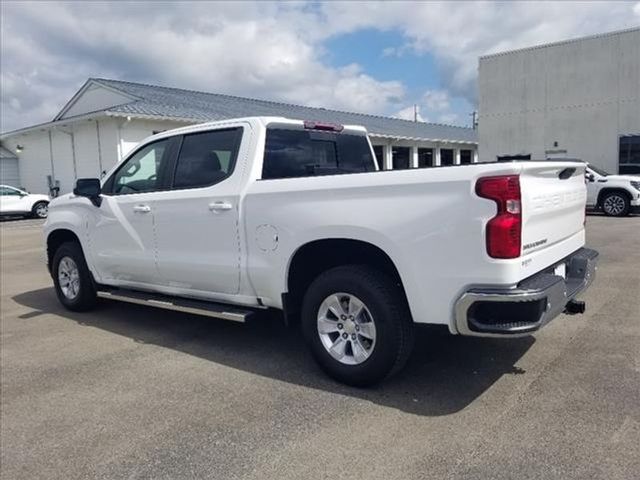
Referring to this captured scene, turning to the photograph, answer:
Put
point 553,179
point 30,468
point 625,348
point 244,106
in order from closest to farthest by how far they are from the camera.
Result: point 30,468
point 553,179
point 625,348
point 244,106

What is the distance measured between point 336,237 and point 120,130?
19.9 meters

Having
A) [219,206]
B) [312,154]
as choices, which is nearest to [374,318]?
[219,206]

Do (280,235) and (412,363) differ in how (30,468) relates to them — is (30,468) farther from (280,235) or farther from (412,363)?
(412,363)

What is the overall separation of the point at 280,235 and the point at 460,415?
1805mm

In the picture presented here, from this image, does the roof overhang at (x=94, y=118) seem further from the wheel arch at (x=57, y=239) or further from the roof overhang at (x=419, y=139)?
the wheel arch at (x=57, y=239)

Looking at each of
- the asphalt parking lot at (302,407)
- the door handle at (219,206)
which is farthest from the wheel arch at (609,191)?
the door handle at (219,206)

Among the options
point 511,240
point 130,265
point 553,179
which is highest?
point 553,179

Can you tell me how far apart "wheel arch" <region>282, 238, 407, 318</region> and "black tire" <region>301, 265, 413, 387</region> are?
121 millimetres

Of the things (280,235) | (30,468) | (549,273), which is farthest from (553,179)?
(30,468)

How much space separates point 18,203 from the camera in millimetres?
23016

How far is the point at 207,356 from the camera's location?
4.82 m

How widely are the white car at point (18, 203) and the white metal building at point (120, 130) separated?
1788 mm

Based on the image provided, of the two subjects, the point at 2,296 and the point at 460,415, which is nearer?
the point at 460,415

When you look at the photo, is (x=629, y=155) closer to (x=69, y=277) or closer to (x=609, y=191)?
(x=609, y=191)
